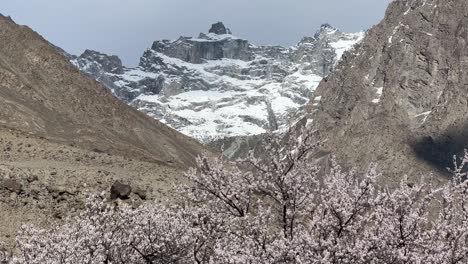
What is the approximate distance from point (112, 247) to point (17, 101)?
1685 inches

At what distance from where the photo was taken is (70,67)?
7950cm

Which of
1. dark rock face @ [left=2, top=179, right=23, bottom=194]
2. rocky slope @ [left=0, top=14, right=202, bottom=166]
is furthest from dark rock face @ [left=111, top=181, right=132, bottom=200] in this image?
rocky slope @ [left=0, top=14, right=202, bottom=166]

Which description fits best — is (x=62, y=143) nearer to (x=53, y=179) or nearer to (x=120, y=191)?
(x=53, y=179)

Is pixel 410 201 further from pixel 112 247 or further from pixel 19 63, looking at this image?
pixel 19 63

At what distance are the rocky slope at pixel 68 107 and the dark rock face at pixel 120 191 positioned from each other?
23011 millimetres

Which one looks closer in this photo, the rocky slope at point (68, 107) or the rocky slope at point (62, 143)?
the rocky slope at point (62, 143)

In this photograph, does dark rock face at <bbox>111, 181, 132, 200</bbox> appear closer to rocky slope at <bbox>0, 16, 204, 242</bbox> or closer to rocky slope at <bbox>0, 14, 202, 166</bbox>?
rocky slope at <bbox>0, 16, 204, 242</bbox>

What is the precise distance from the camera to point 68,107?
67.6 metres

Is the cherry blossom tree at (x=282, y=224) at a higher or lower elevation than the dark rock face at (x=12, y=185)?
higher

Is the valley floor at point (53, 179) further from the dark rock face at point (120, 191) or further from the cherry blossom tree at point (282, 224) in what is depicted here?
the cherry blossom tree at point (282, 224)

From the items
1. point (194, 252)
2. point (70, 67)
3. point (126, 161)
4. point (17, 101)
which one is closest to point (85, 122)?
point (17, 101)

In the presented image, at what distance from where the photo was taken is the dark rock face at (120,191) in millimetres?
28219

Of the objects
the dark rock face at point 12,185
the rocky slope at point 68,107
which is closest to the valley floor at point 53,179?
the dark rock face at point 12,185

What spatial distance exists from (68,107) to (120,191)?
137ft
